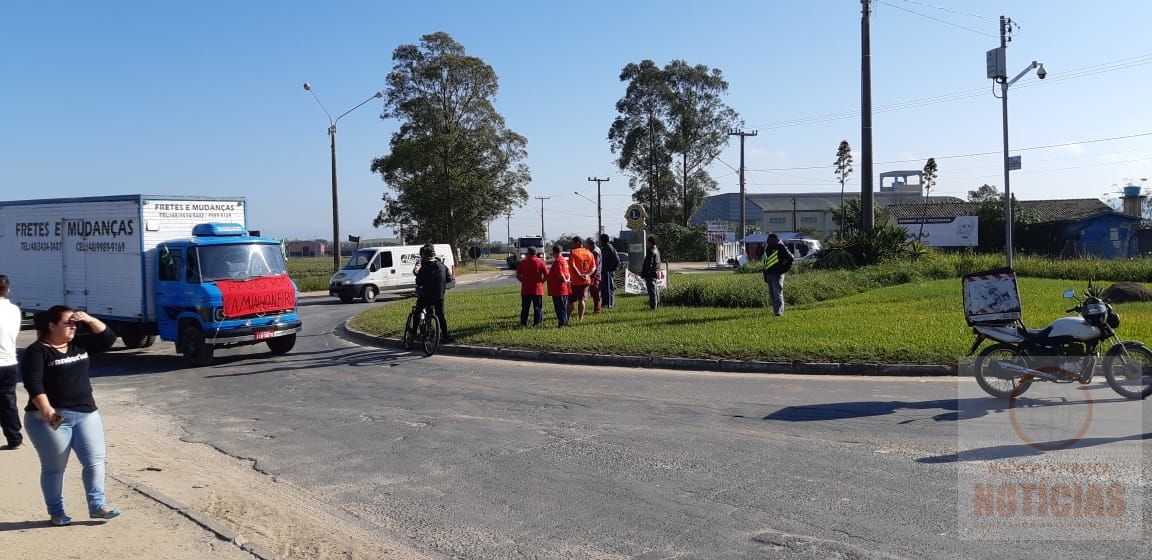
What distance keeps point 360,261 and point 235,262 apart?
17.0 m

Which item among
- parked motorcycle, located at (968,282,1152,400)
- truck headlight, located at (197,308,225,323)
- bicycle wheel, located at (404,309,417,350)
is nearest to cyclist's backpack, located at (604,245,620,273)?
bicycle wheel, located at (404,309,417,350)

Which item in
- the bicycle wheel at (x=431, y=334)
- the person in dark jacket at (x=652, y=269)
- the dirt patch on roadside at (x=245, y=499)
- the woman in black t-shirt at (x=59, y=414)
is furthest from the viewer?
the person in dark jacket at (x=652, y=269)

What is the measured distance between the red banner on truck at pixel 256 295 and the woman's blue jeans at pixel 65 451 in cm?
856

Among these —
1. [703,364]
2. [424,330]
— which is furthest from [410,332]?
[703,364]

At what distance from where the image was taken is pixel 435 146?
52438 mm

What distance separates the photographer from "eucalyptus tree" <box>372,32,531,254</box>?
52562 millimetres

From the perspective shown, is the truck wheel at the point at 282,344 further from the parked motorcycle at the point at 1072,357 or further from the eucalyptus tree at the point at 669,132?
the eucalyptus tree at the point at 669,132

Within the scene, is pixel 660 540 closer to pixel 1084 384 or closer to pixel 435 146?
pixel 1084 384

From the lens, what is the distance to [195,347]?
14.1 metres

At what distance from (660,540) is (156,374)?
1104cm

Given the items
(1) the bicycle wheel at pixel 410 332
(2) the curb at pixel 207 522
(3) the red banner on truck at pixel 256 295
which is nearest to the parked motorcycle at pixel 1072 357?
(2) the curb at pixel 207 522

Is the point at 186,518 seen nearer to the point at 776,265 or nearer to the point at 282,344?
the point at 282,344

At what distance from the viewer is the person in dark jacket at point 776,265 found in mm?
15812

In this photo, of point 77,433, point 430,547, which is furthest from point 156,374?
point 430,547
